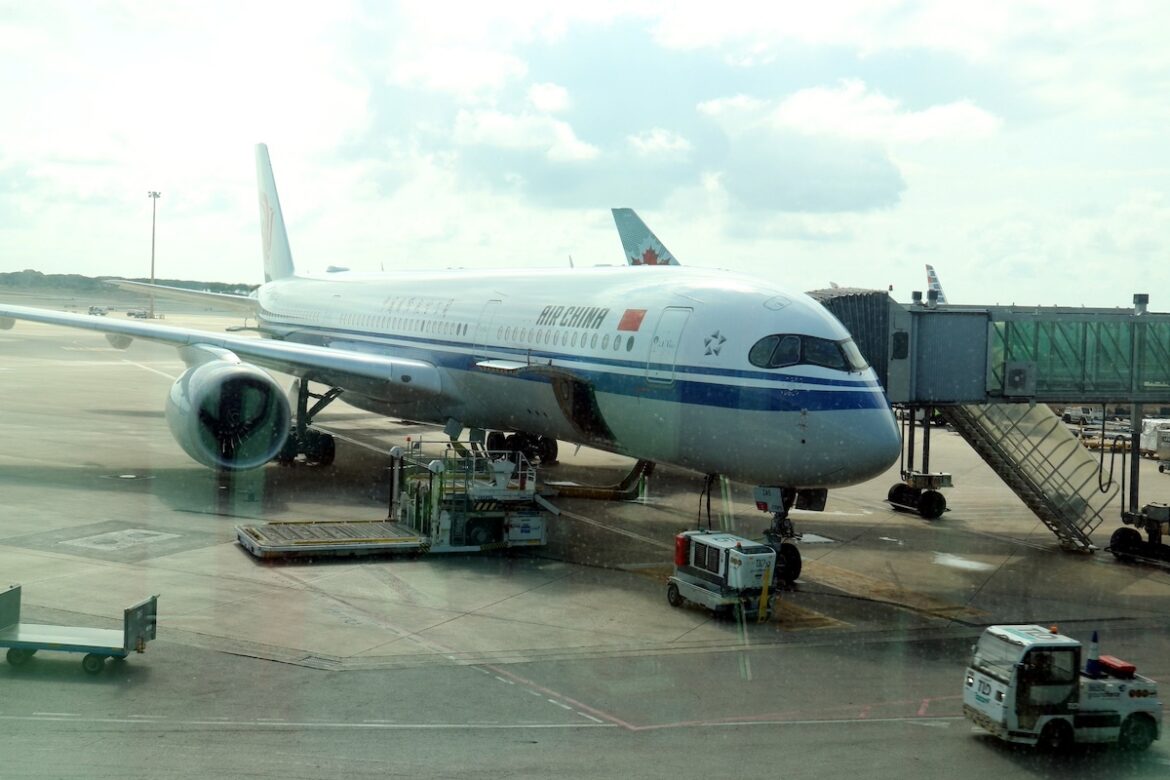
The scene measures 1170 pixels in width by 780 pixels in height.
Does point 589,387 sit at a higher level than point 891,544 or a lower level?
higher

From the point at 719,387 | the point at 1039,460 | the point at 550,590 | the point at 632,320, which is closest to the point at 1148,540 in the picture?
the point at 1039,460

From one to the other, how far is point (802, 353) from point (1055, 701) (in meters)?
7.03

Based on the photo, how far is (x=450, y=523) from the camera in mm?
20109

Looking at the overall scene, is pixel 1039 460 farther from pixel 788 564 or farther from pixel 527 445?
pixel 527 445

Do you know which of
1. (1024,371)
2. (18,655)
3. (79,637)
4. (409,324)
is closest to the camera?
(18,655)

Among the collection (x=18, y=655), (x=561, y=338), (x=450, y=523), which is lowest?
(x=18, y=655)

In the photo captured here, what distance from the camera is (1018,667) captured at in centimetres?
1182

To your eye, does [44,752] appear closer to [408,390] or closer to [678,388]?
[678,388]

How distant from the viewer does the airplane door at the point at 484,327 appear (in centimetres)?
2503

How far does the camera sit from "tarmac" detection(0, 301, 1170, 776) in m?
13.6

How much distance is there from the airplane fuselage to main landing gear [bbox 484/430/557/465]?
2.75 metres

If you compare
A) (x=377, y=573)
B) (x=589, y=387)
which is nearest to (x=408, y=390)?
(x=589, y=387)

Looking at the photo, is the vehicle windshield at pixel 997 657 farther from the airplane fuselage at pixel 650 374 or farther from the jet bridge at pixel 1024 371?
the jet bridge at pixel 1024 371

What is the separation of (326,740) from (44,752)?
2461mm
